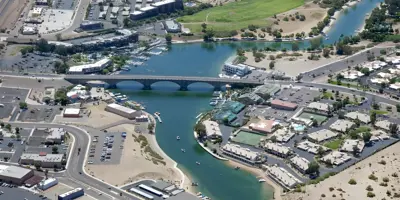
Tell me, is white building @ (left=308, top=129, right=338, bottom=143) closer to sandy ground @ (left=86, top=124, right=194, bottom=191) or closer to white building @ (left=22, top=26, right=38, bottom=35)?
sandy ground @ (left=86, top=124, right=194, bottom=191)

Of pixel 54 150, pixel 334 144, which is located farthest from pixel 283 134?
pixel 54 150

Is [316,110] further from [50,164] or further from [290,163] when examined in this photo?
[50,164]

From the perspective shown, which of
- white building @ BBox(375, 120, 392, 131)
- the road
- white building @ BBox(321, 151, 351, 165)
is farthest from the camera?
white building @ BBox(375, 120, 392, 131)

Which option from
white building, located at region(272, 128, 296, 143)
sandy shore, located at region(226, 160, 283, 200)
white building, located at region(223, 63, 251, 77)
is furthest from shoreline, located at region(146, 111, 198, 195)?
white building, located at region(223, 63, 251, 77)

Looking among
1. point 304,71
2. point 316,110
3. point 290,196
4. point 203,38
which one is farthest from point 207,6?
point 290,196

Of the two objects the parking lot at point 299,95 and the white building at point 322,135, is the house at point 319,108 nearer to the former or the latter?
the parking lot at point 299,95

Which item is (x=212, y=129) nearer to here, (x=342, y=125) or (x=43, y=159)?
(x=342, y=125)
